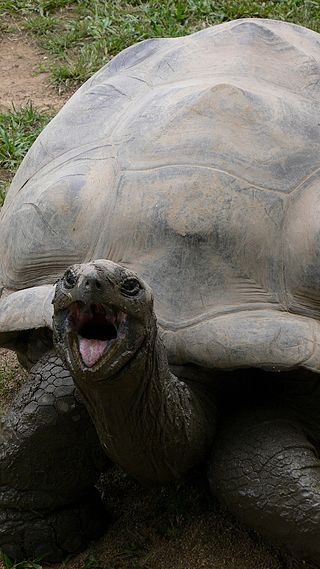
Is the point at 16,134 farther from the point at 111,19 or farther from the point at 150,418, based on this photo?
the point at 150,418

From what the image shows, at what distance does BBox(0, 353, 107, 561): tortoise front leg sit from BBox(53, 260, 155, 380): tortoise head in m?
0.67

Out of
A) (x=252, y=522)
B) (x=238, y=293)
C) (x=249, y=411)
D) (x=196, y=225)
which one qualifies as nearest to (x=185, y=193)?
(x=196, y=225)

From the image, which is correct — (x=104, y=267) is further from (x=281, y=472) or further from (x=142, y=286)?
(x=281, y=472)

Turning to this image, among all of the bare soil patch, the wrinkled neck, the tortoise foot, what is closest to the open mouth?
the wrinkled neck

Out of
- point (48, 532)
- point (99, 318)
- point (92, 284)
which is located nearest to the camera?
point (92, 284)

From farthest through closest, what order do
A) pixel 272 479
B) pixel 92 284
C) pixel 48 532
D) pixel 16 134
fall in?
pixel 16 134
pixel 48 532
pixel 272 479
pixel 92 284

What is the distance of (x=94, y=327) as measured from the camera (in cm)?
283

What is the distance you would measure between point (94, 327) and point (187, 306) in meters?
0.62

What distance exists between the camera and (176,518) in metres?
3.82

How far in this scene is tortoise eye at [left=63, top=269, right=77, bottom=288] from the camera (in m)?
2.78

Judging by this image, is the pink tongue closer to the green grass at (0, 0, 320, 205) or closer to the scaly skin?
the scaly skin

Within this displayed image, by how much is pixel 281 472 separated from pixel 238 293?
22.3 inches

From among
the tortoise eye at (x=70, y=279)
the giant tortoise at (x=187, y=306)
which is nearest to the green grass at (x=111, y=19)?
the giant tortoise at (x=187, y=306)

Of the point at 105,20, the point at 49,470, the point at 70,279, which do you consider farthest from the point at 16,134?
the point at 70,279
